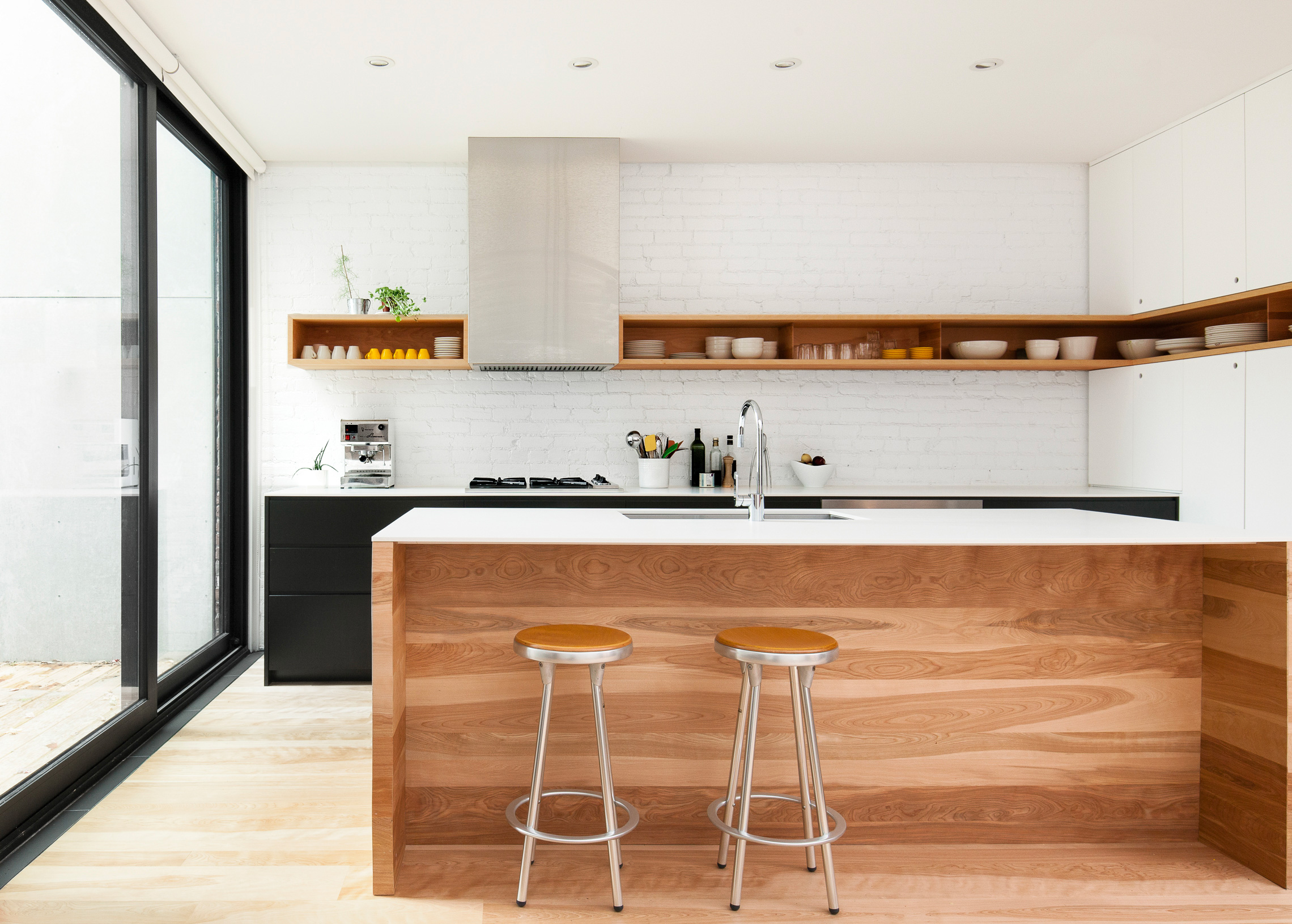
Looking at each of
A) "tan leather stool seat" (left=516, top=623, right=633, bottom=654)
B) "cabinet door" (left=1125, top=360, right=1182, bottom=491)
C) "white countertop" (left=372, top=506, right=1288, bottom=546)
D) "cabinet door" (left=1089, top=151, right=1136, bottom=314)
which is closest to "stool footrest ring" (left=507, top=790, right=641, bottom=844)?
"tan leather stool seat" (left=516, top=623, right=633, bottom=654)

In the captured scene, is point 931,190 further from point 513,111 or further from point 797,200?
point 513,111

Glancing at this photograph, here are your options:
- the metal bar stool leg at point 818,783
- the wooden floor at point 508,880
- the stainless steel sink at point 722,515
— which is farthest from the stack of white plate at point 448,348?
the metal bar stool leg at point 818,783

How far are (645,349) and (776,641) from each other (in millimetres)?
2505

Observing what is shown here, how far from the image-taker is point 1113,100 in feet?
12.0

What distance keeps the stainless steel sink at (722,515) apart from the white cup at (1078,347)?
2460mm

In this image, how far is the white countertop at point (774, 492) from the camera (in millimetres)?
3834

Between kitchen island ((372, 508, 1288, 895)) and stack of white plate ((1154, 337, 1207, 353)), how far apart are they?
202 centimetres

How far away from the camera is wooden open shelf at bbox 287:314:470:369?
412cm

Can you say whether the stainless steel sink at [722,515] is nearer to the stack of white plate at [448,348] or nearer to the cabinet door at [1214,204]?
the stack of white plate at [448,348]

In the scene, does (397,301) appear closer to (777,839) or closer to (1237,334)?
(777,839)

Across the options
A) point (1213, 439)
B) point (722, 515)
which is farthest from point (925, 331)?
point (722, 515)

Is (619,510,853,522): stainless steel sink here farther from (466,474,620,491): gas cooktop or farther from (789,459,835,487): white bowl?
(789,459,835,487): white bowl

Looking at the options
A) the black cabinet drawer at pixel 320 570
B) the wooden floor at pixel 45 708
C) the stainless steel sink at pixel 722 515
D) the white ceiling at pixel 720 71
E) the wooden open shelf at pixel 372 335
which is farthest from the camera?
the wooden open shelf at pixel 372 335

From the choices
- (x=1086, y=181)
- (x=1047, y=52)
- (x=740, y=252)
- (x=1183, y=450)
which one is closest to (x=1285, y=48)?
(x=1047, y=52)
